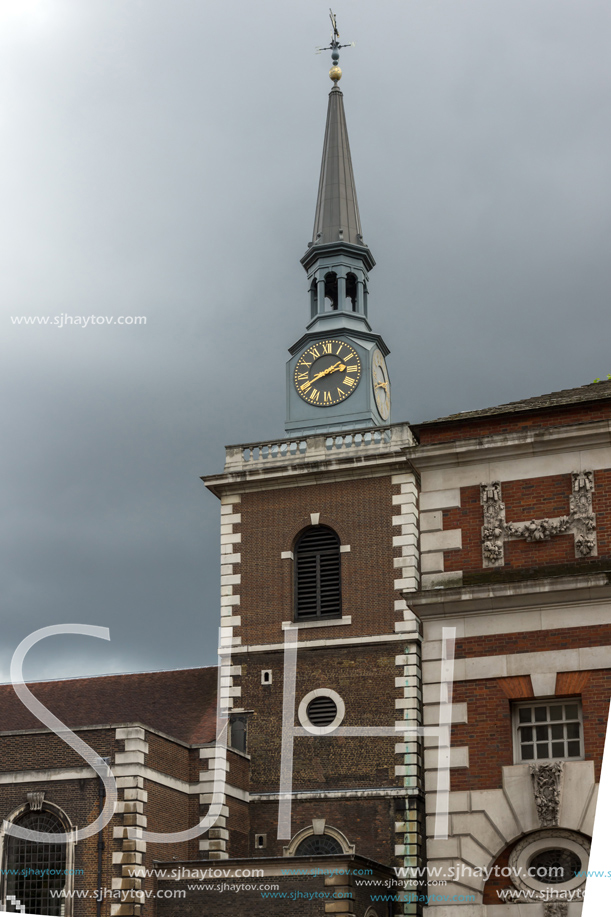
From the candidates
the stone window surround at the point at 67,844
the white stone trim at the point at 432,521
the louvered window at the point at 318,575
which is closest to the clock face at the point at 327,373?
the louvered window at the point at 318,575

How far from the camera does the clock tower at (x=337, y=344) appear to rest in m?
45.4

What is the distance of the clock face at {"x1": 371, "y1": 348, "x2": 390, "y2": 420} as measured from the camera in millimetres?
46281

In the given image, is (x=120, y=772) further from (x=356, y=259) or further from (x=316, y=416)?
(x=356, y=259)

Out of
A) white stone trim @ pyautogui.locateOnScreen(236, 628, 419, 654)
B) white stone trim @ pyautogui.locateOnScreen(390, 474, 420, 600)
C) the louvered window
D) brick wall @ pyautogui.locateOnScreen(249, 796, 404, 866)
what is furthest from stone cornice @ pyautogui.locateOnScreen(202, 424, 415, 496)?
brick wall @ pyautogui.locateOnScreen(249, 796, 404, 866)

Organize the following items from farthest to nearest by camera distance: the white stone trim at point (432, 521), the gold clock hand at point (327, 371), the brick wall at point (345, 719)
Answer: the gold clock hand at point (327, 371) → the brick wall at point (345, 719) → the white stone trim at point (432, 521)

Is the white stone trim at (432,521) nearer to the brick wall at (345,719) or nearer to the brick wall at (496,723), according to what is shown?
the brick wall at (496,723)

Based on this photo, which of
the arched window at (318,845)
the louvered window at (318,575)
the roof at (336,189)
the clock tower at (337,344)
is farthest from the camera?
the roof at (336,189)

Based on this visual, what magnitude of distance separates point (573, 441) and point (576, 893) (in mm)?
6617

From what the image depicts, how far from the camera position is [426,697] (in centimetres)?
1895


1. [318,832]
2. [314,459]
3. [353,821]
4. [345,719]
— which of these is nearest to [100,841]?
[318,832]

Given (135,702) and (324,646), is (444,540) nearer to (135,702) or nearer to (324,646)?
(324,646)

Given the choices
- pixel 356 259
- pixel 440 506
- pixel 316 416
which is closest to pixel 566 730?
pixel 440 506

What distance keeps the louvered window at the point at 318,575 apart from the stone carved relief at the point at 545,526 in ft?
52.8

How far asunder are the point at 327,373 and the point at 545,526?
89.6ft
